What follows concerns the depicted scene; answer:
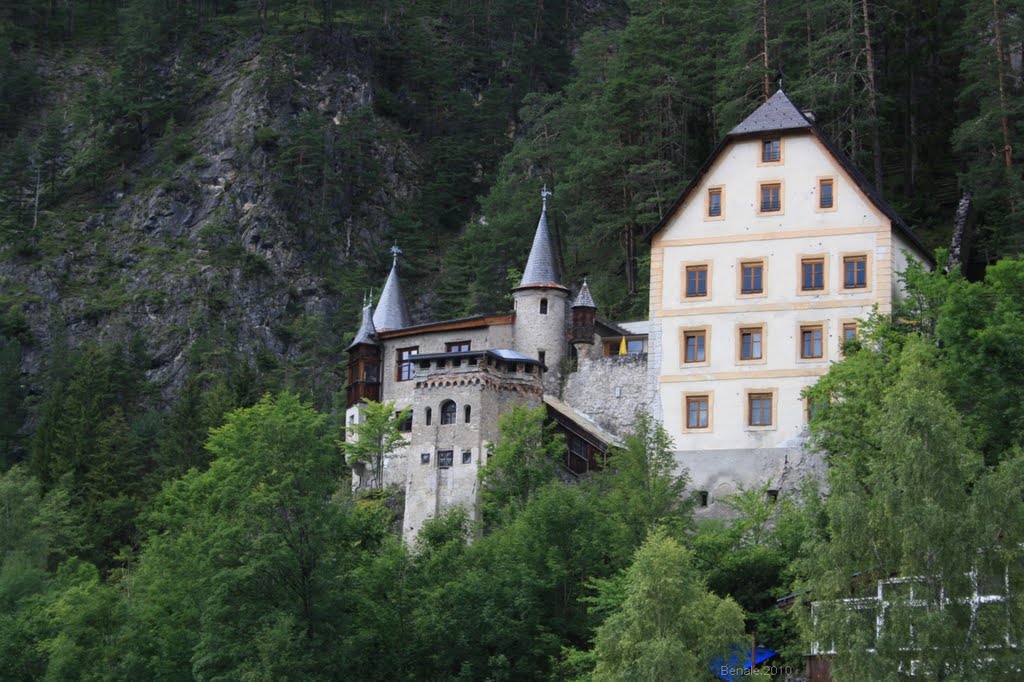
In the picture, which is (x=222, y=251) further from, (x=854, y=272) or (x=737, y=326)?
(x=854, y=272)

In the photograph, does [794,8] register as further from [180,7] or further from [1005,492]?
[180,7]

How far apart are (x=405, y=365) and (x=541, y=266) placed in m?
6.37

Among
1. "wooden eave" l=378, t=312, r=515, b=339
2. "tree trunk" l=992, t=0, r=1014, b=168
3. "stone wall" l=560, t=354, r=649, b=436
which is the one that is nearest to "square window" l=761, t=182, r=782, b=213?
"stone wall" l=560, t=354, r=649, b=436

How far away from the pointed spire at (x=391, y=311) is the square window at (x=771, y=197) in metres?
19.5

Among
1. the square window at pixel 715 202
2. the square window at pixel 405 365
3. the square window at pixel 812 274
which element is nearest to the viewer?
the square window at pixel 812 274

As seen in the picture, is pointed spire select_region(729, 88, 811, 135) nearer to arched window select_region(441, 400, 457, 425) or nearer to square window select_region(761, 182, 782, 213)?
square window select_region(761, 182, 782, 213)

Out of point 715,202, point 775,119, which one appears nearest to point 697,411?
point 715,202

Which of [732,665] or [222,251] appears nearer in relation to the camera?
[732,665]

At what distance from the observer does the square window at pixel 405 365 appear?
66.6 metres

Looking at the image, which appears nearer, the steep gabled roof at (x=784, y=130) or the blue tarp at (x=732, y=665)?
the blue tarp at (x=732, y=665)

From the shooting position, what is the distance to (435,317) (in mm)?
82750

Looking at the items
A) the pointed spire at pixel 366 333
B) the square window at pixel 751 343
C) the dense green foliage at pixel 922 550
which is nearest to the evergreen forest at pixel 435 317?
the dense green foliage at pixel 922 550

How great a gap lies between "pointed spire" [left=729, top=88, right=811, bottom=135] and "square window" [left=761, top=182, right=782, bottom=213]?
178 cm

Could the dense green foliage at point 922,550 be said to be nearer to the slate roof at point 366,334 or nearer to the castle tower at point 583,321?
the castle tower at point 583,321
